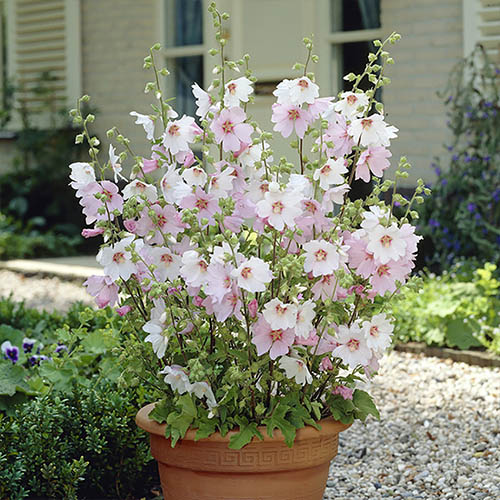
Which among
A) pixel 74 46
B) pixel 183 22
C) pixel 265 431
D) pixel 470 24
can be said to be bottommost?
pixel 265 431

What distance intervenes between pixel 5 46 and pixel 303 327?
7.67 m

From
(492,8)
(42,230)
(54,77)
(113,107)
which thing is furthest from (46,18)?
(492,8)

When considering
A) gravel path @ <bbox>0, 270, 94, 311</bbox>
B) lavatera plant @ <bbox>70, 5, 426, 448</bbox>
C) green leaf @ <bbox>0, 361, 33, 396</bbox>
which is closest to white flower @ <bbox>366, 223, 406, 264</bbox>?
lavatera plant @ <bbox>70, 5, 426, 448</bbox>

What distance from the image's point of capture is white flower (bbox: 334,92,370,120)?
1893 mm

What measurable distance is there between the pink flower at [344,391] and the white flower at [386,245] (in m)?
0.37

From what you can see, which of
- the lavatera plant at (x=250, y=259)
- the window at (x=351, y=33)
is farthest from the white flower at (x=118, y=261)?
the window at (x=351, y=33)

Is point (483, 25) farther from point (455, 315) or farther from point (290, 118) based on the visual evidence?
point (290, 118)

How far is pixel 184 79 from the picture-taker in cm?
703

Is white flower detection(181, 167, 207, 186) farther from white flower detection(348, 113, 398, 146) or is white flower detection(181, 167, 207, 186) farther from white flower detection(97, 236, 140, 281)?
white flower detection(348, 113, 398, 146)

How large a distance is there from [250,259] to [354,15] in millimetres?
4558

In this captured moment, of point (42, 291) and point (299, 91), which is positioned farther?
point (42, 291)

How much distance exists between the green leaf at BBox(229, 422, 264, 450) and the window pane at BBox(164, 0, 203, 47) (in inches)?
217

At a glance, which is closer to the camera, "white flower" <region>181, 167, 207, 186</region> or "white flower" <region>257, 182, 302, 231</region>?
"white flower" <region>257, 182, 302, 231</region>

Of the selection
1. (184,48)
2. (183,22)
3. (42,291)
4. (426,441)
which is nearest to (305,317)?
(426,441)
